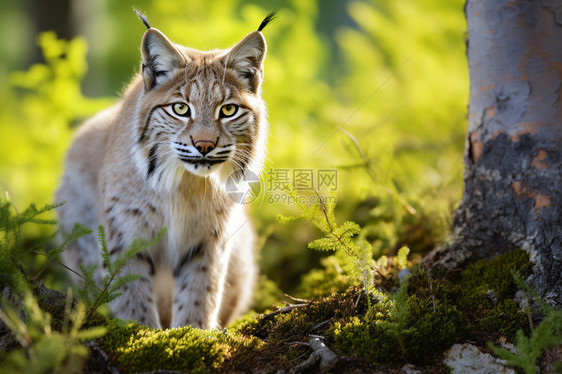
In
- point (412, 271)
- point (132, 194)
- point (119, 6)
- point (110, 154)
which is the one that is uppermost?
point (119, 6)

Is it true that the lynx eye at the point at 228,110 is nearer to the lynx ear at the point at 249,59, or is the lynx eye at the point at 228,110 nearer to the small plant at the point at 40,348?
the lynx ear at the point at 249,59

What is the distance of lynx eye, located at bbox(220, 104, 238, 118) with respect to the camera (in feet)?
9.50

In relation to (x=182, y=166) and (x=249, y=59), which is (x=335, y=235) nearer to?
(x=182, y=166)

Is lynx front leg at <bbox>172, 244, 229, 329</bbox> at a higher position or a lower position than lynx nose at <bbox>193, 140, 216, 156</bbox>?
lower

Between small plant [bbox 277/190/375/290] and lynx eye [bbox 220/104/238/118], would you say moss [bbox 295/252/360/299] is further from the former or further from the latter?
lynx eye [bbox 220/104/238/118]

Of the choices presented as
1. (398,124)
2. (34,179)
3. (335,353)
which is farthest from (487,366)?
(34,179)

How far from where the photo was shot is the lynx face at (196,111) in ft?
9.12

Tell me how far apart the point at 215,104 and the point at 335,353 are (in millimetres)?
1503

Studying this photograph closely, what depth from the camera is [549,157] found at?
2.57 meters

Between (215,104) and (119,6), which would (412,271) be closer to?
(215,104)

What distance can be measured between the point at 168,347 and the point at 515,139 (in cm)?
201

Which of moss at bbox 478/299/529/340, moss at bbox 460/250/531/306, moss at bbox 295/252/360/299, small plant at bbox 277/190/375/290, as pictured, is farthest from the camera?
moss at bbox 295/252/360/299

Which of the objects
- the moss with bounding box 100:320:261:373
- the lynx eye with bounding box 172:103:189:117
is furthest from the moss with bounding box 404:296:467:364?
the lynx eye with bounding box 172:103:189:117

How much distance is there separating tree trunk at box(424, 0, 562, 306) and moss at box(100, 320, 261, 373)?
1294 millimetres
